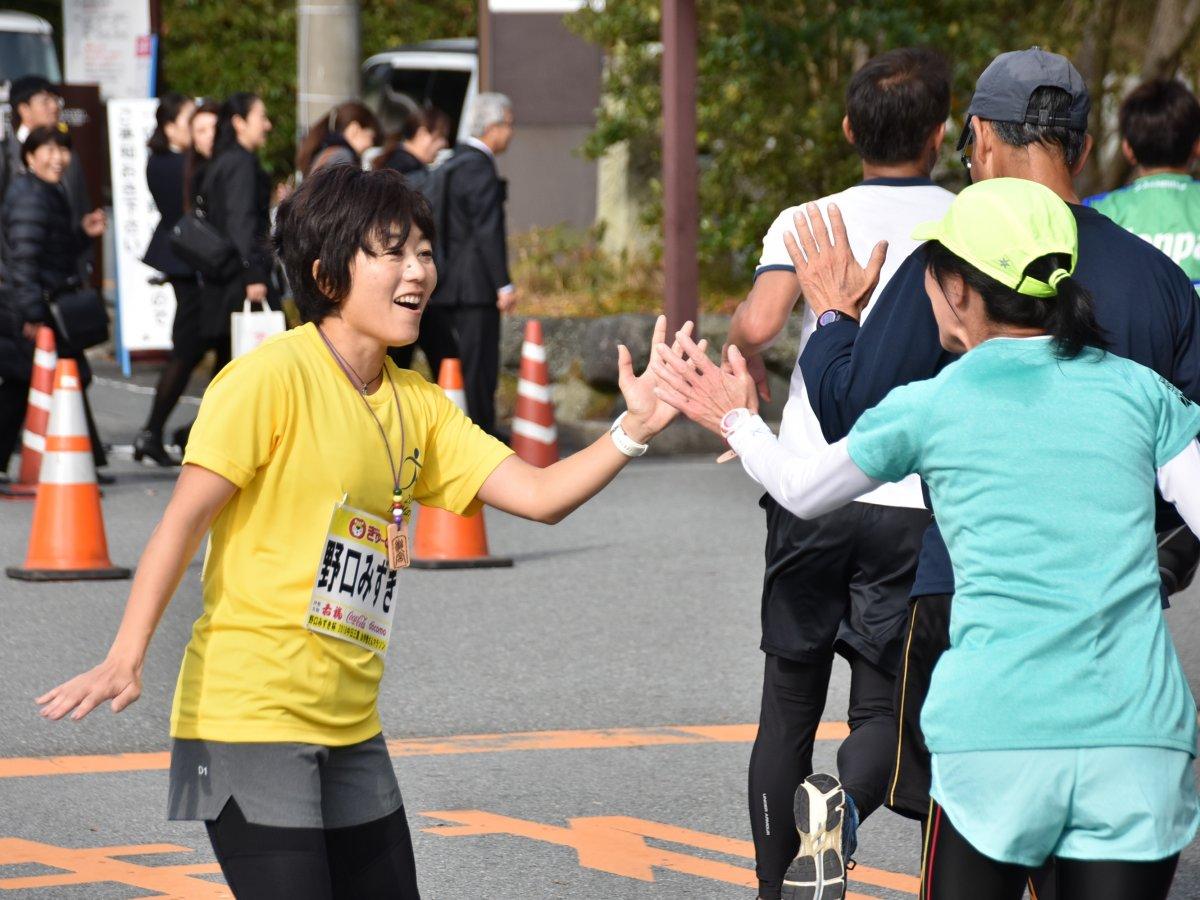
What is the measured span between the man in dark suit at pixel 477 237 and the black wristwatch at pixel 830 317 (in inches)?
312

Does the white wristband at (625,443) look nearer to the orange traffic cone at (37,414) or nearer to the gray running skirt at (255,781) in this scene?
the gray running skirt at (255,781)

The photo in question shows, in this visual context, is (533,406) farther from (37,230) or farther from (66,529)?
(66,529)

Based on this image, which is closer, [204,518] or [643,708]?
Result: [204,518]

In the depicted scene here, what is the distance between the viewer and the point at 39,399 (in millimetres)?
10578

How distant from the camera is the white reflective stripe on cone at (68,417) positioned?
8797 millimetres

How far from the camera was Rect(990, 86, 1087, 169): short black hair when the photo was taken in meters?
3.72

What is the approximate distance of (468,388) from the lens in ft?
38.9

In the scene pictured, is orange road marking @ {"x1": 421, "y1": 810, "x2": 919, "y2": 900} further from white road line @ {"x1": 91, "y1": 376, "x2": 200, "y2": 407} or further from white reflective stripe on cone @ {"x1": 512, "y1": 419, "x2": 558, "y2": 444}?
white road line @ {"x1": 91, "y1": 376, "x2": 200, "y2": 407}

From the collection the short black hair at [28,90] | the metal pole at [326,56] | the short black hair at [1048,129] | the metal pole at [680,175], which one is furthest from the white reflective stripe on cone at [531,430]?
the short black hair at [1048,129]

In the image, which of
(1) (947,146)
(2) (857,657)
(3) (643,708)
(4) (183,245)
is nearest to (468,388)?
(4) (183,245)

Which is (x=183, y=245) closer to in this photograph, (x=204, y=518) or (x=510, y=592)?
(x=510, y=592)

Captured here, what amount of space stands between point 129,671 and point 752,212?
12.6 m

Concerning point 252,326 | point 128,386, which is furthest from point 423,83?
point 252,326

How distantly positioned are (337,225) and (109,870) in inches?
87.7
